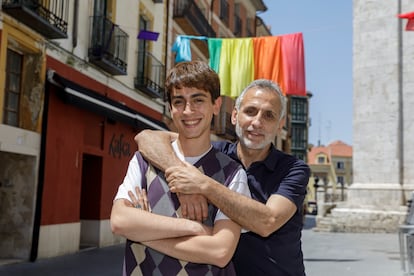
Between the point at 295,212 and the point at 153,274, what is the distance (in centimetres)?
65

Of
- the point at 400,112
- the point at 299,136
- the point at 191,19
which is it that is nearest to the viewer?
the point at 191,19

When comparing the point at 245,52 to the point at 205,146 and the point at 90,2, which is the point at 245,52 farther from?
the point at 205,146

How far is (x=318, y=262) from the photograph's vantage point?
10.1 m

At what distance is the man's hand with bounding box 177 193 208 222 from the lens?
1860 mm

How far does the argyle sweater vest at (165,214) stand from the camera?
73.1 inches

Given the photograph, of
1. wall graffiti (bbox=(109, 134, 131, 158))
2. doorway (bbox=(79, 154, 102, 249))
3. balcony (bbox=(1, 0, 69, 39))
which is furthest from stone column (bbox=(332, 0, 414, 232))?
balcony (bbox=(1, 0, 69, 39))

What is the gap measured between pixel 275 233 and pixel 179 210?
0.47 m

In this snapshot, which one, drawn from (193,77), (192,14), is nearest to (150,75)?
(192,14)

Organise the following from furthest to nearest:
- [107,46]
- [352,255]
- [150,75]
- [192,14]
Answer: [192,14] → [150,75] → [107,46] → [352,255]

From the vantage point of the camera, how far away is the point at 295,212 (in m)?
2.21

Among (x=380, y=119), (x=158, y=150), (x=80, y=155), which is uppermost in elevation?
(x=380, y=119)

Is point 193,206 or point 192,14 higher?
point 192,14

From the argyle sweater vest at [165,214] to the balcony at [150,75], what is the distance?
1249cm

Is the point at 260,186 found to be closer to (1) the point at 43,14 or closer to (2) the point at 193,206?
(2) the point at 193,206
